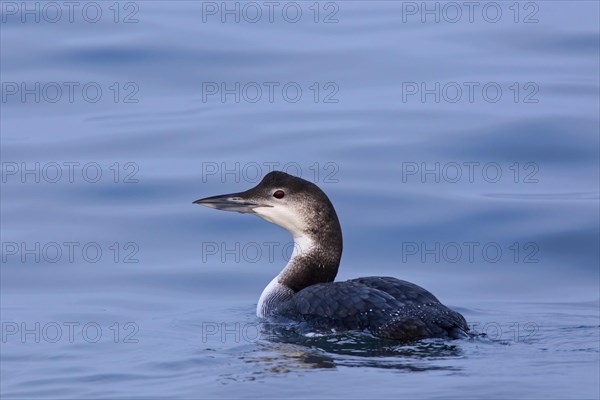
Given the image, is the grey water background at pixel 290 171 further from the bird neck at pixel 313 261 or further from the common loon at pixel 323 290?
the bird neck at pixel 313 261

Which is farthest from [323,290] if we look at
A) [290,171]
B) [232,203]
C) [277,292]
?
[290,171]

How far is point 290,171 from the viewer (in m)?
15.1

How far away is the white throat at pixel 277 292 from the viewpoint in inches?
450

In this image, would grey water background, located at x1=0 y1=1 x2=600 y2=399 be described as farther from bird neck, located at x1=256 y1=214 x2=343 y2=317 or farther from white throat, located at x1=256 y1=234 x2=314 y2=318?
bird neck, located at x1=256 y1=214 x2=343 y2=317

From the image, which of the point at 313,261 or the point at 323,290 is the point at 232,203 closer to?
the point at 313,261

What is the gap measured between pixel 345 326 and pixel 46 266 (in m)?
3.69

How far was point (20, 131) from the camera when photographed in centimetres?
1680

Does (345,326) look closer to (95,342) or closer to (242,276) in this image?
(95,342)

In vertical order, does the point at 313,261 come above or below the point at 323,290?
above

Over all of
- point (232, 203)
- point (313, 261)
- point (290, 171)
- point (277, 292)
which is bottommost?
point (277, 292)

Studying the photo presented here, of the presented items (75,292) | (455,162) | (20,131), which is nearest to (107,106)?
(20,131)

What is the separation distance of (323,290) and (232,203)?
127cm

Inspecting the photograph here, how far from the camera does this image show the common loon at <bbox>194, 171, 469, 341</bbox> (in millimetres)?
10273

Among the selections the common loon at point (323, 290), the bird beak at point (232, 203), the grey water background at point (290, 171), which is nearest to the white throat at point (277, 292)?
the common loon at point (323, 290)
